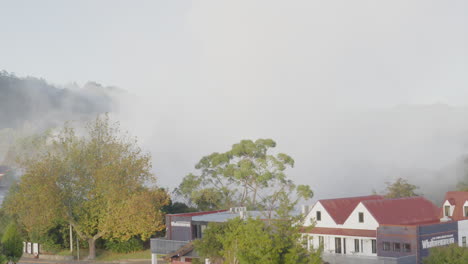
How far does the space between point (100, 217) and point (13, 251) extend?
22835mm

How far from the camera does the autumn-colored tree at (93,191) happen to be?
6938 cm

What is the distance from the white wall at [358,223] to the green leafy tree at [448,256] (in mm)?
5611

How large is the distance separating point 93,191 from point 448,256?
4136 cm

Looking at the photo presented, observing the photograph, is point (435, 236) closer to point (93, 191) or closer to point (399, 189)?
point (399, 189)

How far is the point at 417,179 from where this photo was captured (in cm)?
9762

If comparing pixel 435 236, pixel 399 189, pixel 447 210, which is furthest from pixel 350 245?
pixel 399 189

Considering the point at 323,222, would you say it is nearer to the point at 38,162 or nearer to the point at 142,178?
the point at 142,178

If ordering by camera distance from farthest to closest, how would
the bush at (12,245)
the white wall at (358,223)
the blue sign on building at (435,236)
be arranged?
the white wall at (358,223) < the blue sign on building at (435,236) < the bush at (12,245)

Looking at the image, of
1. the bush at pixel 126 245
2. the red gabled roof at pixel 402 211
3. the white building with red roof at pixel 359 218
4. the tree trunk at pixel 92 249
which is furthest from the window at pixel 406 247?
the tree trunk at pixel 92 249

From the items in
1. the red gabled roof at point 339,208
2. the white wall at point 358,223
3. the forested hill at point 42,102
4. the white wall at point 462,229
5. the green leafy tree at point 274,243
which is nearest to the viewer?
the green leafy tree at point 274,243

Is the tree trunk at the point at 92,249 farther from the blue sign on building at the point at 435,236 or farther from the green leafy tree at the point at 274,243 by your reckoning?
the blue sign on building at the point at 435,236

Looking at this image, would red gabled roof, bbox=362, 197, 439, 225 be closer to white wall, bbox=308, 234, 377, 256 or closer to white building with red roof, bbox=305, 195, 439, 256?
white building with red roof, bbox=305, 195, 439, 256

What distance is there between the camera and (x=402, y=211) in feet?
179

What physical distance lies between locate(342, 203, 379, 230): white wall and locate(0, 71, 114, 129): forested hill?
127 m
